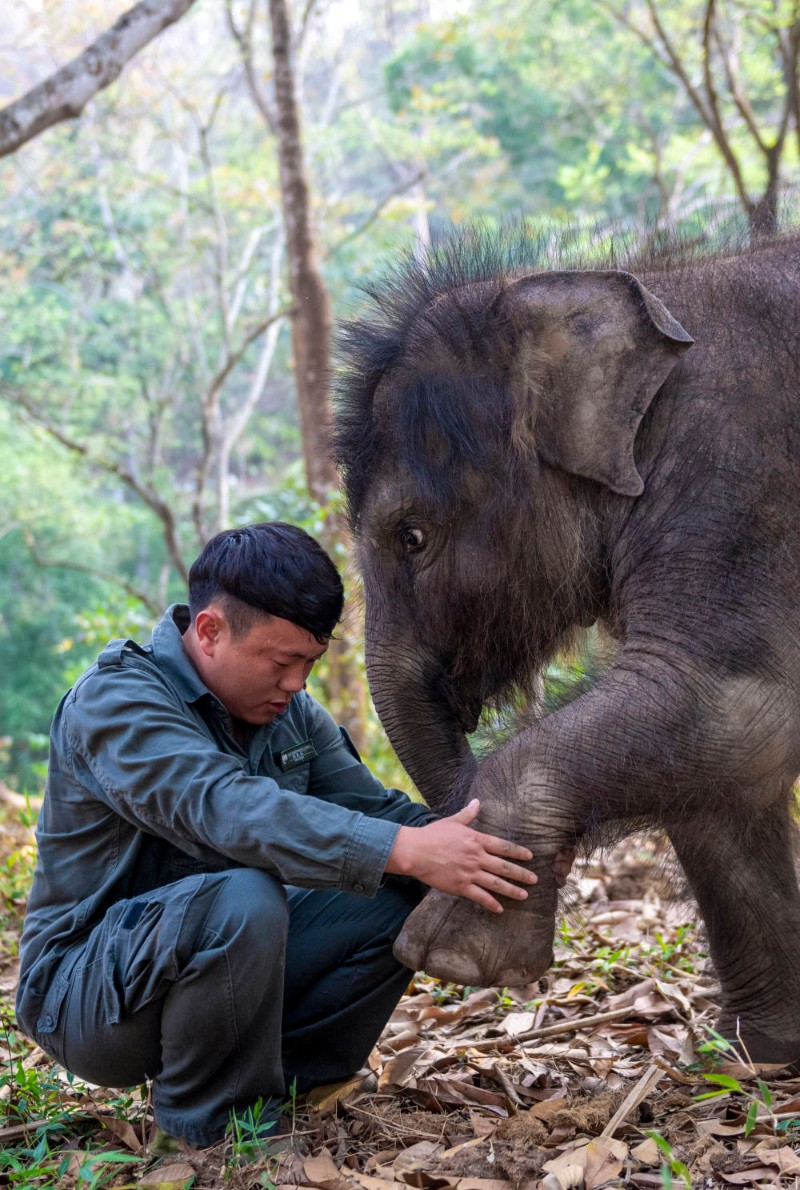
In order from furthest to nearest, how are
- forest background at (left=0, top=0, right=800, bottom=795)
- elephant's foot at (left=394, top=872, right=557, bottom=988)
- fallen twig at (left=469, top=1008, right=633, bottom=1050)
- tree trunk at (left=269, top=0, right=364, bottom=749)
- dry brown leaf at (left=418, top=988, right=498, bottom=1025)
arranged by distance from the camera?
forest background at (left=0, top=0, right=800, bottom=795)
tree trunk at (left=269, top=0, right=364, bottom=749)
dry brown leaf at (left=418, top=988, right=498, bottom=1025)
fallen twig at (left=469, top=1008, right=633, bottom=1050)
elephant's foot at (left=394, top=872, right=557, bottom=988)

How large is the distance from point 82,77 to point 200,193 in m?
14.4

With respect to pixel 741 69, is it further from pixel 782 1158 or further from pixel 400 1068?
pixel 782 1158

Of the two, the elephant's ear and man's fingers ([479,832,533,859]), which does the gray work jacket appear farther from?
the elephant's ear

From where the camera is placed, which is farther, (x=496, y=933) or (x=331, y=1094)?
(x=331, y=1094)

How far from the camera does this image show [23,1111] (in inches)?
131

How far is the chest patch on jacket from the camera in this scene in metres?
3.41

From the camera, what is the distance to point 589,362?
3.38 m

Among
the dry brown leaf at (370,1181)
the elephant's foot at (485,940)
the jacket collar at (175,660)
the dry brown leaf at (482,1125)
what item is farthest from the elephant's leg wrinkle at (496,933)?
the jacket collar at (175,660)

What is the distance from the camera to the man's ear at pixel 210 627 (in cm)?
315

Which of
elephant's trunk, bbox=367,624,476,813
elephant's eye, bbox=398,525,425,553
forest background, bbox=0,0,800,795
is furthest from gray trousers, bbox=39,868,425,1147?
forest background, bbox=0,0,800,795

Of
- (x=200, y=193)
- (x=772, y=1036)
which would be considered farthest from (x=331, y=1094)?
(x=200, y=193)

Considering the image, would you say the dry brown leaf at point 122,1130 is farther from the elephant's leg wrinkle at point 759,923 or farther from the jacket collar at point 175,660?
the elephant's leg wrinkle at point 759,923

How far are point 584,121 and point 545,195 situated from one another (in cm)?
219

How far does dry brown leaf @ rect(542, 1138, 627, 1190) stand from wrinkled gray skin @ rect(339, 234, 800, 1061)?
395mm
